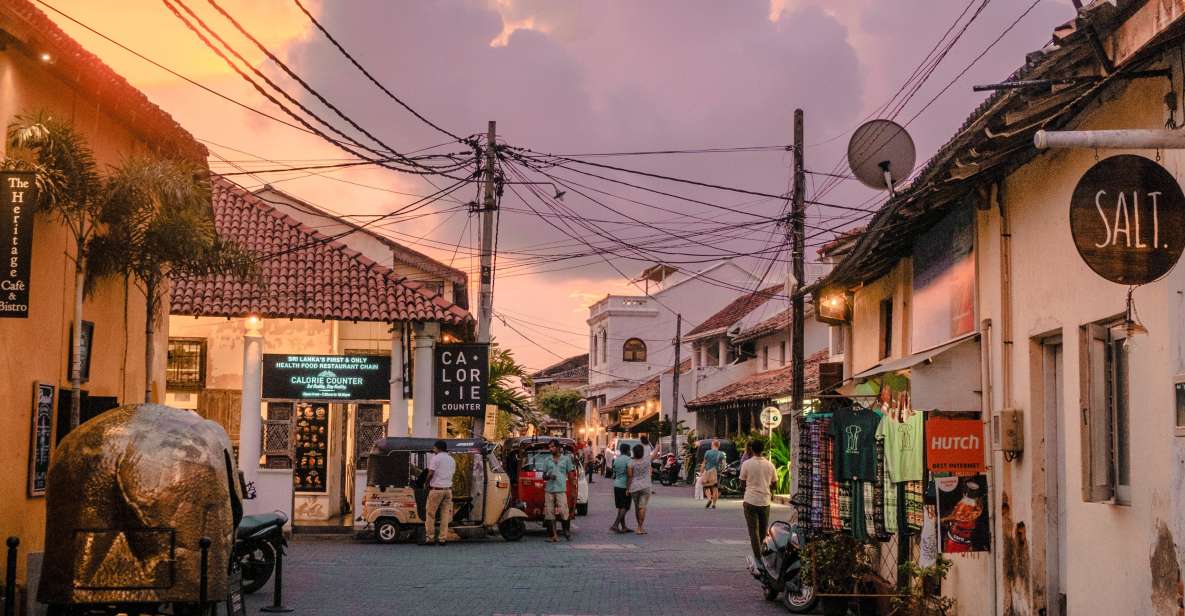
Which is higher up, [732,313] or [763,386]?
[732,313]

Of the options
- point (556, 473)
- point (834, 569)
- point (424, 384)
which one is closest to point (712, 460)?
point (556, 473)

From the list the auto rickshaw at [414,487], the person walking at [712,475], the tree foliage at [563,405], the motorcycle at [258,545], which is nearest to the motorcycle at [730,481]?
the person walking at [712,475]

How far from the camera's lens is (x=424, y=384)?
27.0 metres

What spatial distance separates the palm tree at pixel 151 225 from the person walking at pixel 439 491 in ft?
30.2

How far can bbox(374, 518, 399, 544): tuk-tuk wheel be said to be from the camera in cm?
2452

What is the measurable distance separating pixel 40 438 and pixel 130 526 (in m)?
3.36

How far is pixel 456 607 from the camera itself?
14945mm

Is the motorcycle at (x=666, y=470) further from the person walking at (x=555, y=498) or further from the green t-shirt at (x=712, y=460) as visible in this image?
the person walking at (x=555, y=498)

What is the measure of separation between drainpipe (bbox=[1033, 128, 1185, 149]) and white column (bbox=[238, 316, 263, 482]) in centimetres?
2031

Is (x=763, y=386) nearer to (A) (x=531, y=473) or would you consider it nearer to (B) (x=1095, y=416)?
(A) (x=531, y=473)

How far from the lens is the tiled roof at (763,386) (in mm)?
45031

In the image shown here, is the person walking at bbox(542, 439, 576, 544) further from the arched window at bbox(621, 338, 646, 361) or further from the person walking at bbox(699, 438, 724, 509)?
the arched window at bbox(621, 338, 646, 361)

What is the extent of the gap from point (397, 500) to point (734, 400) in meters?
26.9

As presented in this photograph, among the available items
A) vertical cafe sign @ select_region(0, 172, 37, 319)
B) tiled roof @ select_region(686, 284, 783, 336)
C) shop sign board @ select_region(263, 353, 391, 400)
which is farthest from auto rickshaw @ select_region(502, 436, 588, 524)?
tiled roof @ select_region(686, 284, 783, 336)
